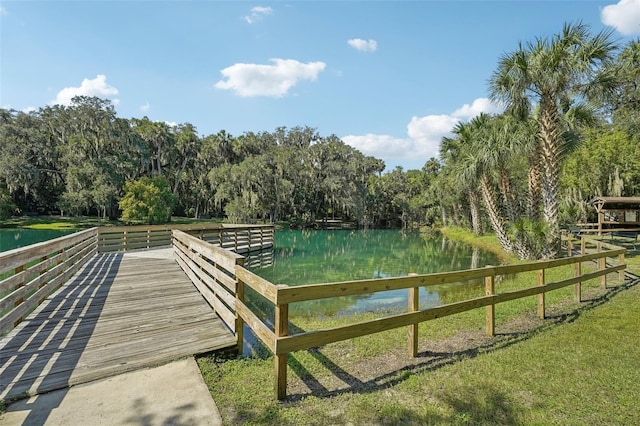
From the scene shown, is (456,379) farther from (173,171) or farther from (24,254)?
(173,171)

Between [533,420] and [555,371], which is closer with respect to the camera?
[533,420]

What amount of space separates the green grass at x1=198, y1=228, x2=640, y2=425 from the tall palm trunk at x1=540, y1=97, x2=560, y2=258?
7.74 meters

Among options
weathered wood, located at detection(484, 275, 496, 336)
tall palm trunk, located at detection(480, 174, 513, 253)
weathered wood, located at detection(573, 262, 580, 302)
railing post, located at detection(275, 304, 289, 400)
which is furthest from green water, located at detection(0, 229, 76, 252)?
tall palm trunk, located at detection(480, 174, 513, 253)

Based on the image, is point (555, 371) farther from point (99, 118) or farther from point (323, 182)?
point (99, 118)

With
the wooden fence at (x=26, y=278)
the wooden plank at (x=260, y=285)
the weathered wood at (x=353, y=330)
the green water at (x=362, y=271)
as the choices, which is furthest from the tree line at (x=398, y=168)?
the wooden fence at (x=26, y=278)

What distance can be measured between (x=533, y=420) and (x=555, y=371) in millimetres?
1120

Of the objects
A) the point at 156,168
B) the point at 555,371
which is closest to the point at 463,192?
the point at 555,371

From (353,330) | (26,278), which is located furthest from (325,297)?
(26,278)

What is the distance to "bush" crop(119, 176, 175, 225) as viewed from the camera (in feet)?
109

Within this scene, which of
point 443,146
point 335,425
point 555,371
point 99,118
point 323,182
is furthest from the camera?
point 323,182

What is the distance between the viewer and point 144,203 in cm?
3381

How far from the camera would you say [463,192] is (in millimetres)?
31031

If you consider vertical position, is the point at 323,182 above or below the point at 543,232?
above

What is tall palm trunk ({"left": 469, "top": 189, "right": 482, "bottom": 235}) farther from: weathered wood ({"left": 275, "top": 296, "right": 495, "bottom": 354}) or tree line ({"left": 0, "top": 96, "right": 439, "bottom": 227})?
weathered wood ({"left": 275, "top": 296, "right": 495, "bottom": 354})
